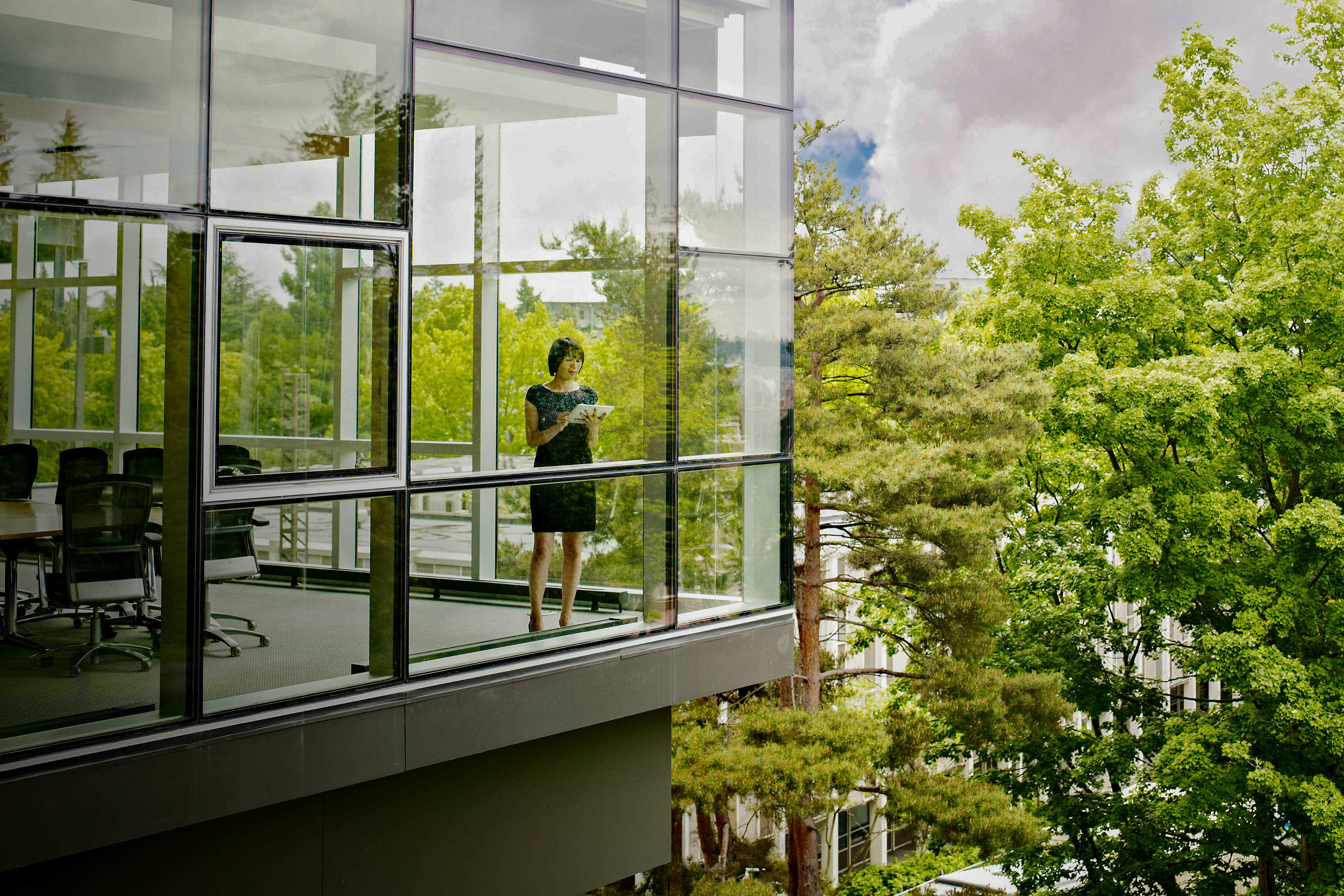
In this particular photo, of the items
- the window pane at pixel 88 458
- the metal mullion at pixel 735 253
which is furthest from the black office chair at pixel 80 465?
the metal mullion at pixel 735 253

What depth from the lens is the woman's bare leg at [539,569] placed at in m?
5.18

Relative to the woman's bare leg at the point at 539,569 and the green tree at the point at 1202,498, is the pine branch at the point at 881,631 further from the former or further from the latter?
the woman's bare leg at the point at 539,569

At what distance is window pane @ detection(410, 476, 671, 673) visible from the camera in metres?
4.59

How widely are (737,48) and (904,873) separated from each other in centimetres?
1893

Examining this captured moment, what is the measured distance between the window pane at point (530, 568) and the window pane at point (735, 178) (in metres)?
1.56

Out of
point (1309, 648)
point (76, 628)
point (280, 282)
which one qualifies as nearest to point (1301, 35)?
point (1309, 648)

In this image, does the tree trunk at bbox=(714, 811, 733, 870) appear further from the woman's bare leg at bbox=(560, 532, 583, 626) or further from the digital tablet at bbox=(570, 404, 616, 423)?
the digital tablet at bbox=(570, 404, 616, 423)

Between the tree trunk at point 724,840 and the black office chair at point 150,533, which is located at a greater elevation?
the black office chair at point 150,533

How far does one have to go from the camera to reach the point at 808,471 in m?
13.9

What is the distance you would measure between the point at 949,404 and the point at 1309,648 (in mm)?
5301

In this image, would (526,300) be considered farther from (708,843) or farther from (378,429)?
(708,843)

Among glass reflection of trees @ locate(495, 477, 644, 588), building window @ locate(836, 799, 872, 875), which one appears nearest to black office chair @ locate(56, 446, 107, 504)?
glass reflection of trees @ locate(495, 477, 644, 588)

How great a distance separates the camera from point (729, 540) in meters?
6.04

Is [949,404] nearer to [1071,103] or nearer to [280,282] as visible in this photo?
[280,282]
